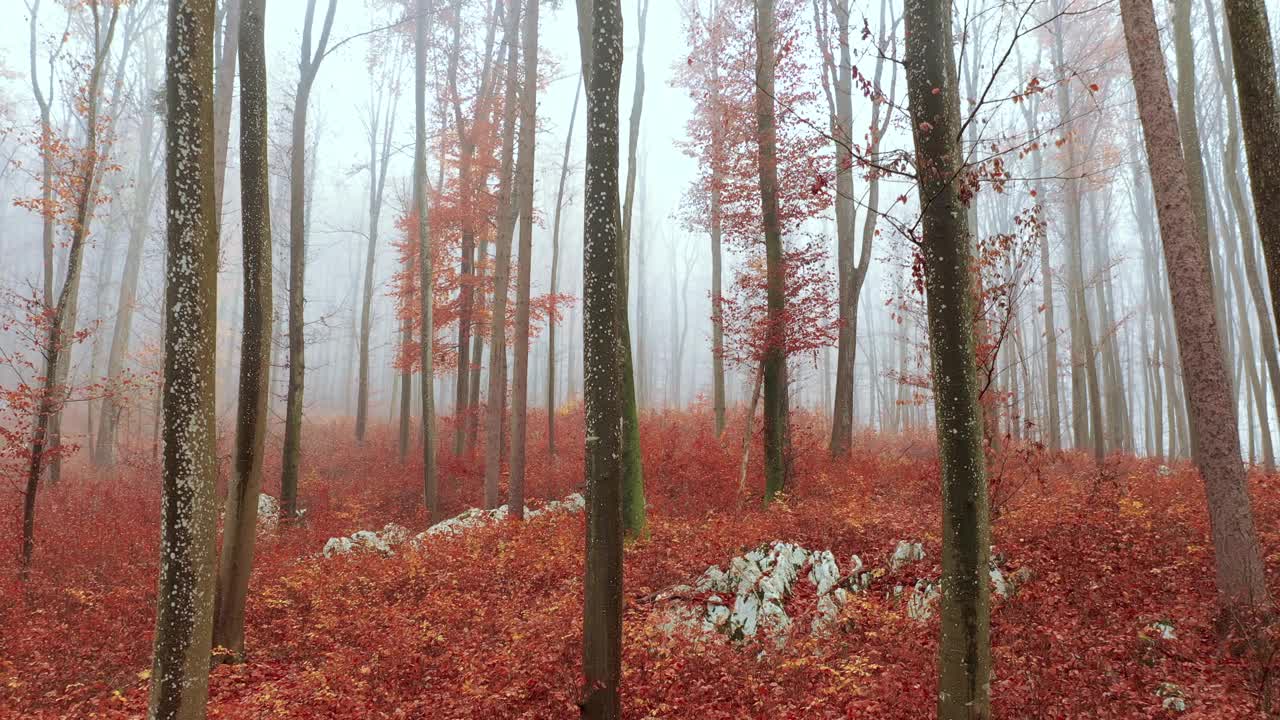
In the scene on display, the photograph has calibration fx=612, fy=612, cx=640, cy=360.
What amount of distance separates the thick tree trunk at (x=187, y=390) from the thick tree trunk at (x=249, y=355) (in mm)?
2538

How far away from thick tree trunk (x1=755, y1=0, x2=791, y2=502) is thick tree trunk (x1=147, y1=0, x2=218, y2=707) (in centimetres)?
804

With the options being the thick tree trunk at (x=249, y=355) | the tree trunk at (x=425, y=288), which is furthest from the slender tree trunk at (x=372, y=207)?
the thick tree trunk at (x=249, y=355)

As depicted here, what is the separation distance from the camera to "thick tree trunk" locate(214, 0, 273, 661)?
6.70 meters

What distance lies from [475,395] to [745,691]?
572 inches

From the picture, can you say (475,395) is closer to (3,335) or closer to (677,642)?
(677,642)

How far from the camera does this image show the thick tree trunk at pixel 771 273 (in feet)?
34.2

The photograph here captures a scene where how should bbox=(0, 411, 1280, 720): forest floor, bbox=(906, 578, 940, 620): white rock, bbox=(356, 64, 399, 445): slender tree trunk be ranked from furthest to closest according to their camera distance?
bbox=(356, 64, 399, 445): slender tree trunk, bbox=(906, 578, 940, 620): white rock, bbox=(0, 411, 1280, 720): forest floor

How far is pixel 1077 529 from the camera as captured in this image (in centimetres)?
779

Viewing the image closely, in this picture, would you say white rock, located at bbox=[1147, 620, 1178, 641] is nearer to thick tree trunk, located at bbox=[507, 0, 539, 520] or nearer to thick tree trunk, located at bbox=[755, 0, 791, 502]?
thick tree trunk, located at bbox=[755, 0, 791, 502]

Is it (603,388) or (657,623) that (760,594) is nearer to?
(657,623)

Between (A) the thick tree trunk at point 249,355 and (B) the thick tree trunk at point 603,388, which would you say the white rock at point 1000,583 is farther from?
(A) the thick tree trunk at point 249,355

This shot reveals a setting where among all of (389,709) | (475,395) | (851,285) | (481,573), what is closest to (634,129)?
(851,285)

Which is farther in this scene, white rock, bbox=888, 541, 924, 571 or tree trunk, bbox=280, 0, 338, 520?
tree trunk, bbox=280, 0, 338, 520

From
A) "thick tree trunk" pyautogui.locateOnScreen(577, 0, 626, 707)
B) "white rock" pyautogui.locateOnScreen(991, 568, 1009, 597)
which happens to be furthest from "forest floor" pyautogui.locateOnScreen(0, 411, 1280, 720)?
"thick tree trunk" pyautogui.locateOnScreen(577, 0, 626, 707)
